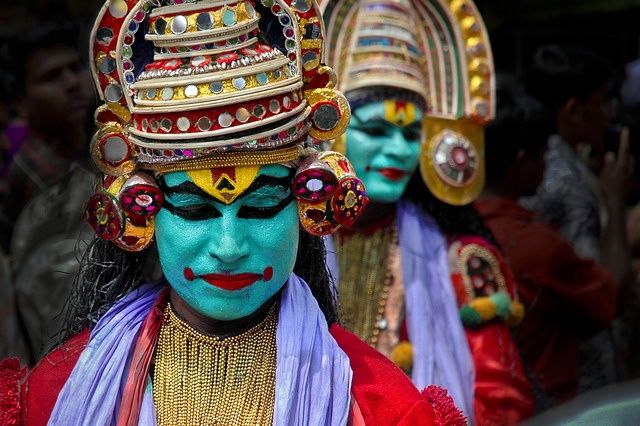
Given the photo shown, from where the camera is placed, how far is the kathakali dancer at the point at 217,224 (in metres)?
3.36

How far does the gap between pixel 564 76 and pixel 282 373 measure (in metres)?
4.12

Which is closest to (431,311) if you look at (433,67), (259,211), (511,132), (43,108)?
(433,67)

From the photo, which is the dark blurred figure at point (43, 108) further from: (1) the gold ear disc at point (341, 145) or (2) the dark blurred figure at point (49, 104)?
(1) the gold ear disc at point (341, 145)

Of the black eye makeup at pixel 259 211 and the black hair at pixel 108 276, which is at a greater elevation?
the black eye makeup at pixel 259 211

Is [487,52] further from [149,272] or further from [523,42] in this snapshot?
[523,42]

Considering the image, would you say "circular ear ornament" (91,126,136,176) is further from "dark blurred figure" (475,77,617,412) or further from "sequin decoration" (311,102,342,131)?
"dark blurred figure" (475,77,617,412)

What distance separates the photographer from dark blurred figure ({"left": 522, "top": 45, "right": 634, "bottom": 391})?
6305 millimetres

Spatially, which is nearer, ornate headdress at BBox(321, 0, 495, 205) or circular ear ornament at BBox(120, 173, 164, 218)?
circular ear ornament at BBox(120, 173, 164, 218)

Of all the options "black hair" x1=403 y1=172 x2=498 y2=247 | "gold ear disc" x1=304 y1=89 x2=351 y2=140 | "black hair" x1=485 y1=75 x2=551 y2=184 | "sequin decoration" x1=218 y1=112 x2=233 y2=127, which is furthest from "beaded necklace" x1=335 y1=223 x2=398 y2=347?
"sequin decoration" x1=218 y1=112 x2=233 y2=127

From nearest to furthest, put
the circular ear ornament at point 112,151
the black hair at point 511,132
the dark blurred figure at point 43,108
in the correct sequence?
1. the circular ear ornament at point 112,151
2. the black hair at point 511,132
3. the dark blurred figure at point 43,108

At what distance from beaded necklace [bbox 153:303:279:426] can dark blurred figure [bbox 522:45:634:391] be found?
2848mm

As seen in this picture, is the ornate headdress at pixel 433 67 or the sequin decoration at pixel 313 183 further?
the ornate headdress at pixel 433 67

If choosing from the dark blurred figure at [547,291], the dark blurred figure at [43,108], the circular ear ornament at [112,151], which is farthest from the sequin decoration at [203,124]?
the dark blurred figure at [43,108]

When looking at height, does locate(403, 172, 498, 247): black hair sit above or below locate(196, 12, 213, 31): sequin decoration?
below
